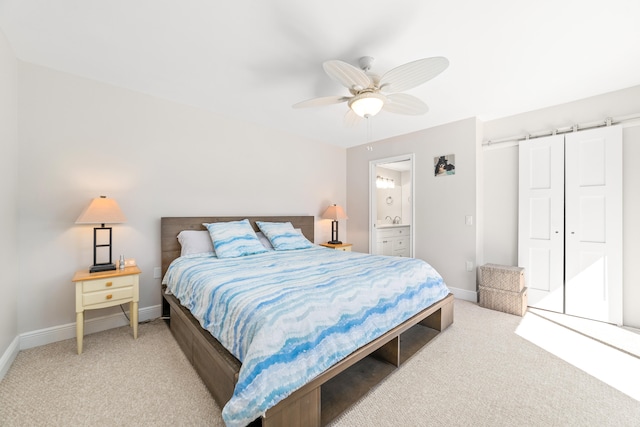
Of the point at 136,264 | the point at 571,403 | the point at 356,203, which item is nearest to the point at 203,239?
the point at 136,264

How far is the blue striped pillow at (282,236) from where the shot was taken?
3295 mm

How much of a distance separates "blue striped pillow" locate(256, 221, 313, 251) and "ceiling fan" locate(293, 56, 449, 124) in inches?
66.6

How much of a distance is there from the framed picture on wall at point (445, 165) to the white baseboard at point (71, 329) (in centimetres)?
406

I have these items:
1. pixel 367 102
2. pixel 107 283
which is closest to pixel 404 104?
pixel 367 102

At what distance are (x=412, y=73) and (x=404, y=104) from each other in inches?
19.4

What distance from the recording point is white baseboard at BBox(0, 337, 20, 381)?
1.85 meters

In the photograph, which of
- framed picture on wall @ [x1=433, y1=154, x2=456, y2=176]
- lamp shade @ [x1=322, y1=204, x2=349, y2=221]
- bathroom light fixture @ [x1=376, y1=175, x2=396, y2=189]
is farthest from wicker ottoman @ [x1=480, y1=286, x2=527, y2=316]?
bathroom light fixture @ [x1=376, y1=175, x2=396, y2=189]

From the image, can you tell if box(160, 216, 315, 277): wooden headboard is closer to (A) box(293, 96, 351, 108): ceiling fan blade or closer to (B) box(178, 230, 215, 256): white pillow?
(B) box(178, 230, 215, 256): white pillow

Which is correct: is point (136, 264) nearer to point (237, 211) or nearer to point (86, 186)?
point (86, 186)

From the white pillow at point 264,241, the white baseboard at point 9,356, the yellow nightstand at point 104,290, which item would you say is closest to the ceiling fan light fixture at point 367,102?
the white pillow at point 264,241

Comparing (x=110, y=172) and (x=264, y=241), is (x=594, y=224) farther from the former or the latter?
(x=110, y=172)

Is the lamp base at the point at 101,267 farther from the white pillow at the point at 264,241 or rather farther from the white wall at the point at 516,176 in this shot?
the white wall at the point at 516,176

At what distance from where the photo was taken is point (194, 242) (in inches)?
114

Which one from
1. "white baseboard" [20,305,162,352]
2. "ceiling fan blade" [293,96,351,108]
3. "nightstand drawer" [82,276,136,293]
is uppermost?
"ceiling fan blade" [293,96,351,108]
